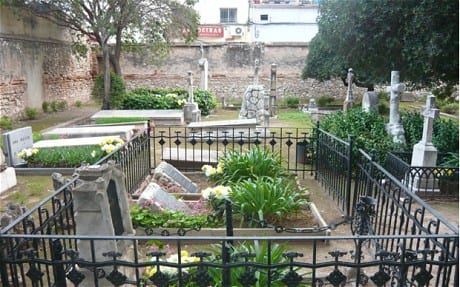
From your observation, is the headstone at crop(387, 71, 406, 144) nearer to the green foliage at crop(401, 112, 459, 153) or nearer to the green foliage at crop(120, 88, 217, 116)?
the green foliage at crop(401, 112, 459, 153)

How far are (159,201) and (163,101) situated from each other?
12.0 metres

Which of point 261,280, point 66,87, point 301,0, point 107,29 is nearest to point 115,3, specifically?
point 107,29

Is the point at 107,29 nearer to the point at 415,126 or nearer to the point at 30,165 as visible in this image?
the point at 30,165

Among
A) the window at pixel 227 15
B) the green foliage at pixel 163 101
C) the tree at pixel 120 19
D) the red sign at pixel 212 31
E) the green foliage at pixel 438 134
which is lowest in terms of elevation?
the green foliage at pixel 438 134

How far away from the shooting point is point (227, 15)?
32938 millimetres

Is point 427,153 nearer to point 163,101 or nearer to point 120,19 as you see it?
point 163,101

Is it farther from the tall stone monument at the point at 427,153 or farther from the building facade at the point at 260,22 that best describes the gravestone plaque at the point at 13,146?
the building facade at the point at 260,22

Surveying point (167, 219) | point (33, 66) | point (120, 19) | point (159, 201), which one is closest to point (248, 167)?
point (159, 201)

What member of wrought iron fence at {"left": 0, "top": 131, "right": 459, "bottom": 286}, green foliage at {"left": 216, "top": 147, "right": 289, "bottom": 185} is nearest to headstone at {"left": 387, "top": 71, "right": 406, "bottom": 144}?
wrought iron fence at {"left": 0, "top": 131, "right": 459, "bottom": 286}

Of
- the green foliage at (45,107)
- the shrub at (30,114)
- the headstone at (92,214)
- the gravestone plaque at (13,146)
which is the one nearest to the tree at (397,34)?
the headstone at (92,214)

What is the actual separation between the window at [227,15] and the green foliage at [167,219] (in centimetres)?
3024

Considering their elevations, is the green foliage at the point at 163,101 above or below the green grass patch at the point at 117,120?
above

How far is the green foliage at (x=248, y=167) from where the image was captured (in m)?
6.05

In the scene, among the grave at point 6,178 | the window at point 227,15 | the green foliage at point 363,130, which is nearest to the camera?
the grave at point 6,178
